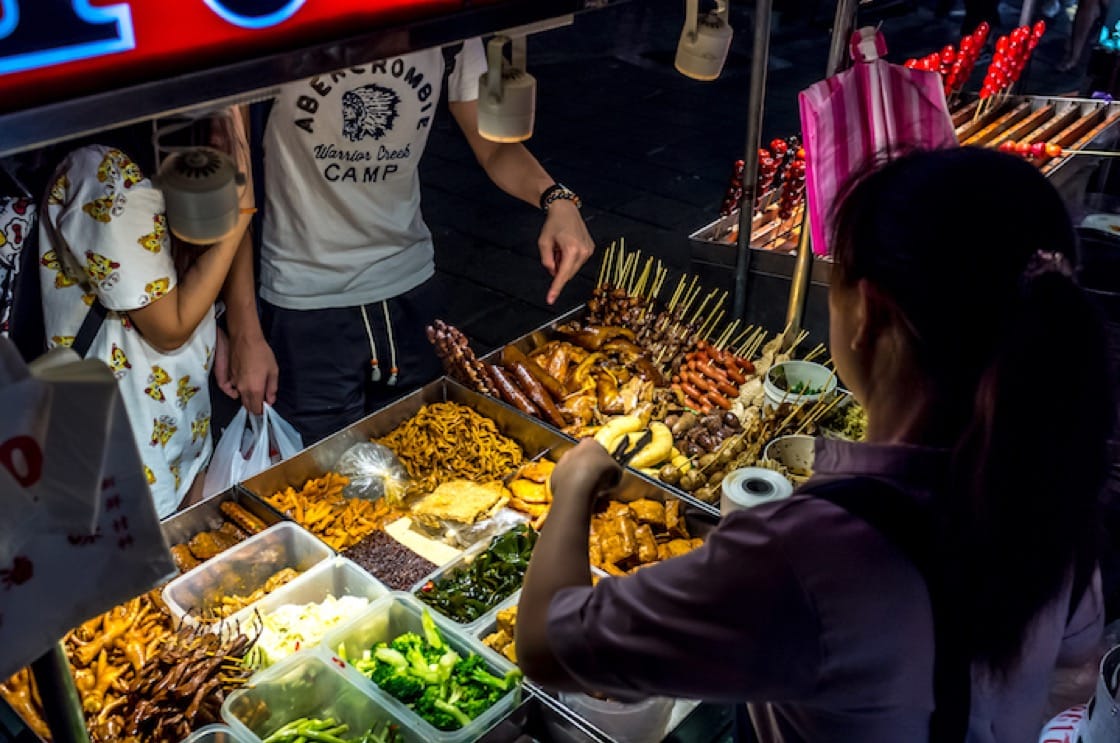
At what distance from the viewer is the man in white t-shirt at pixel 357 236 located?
12.3ft

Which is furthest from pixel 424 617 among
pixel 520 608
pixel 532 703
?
pixel 520 608

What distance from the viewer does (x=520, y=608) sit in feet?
5.90

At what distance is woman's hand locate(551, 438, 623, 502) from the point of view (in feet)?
6.52

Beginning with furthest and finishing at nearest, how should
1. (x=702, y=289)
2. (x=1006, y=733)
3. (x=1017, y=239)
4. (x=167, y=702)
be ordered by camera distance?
(x=702, y=289) < (x=167, y=702) < (x=1006, y=733) < (x=1017, y=239)

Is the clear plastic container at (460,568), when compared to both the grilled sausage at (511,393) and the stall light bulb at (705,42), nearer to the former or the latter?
the grilled sausage at (511,393)

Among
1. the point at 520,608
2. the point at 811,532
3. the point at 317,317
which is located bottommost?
the point at 317,317

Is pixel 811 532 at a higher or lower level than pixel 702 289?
higher

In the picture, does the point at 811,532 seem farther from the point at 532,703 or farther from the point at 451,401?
the point at 451,401

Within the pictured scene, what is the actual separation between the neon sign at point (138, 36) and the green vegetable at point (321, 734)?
1.81 m

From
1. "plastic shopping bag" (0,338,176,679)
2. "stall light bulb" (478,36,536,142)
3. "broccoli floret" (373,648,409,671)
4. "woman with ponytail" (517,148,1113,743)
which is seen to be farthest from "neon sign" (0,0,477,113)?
"broccoli floret" (373,648,409,671)

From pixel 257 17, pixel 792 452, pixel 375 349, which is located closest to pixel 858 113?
pixel 792 452

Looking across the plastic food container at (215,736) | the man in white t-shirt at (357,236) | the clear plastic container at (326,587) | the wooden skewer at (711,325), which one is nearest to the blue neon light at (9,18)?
the plastic food container at (215,736)

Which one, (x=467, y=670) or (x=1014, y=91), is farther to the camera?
(x=1014, y=91)

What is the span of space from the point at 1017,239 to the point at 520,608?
1060 mm
